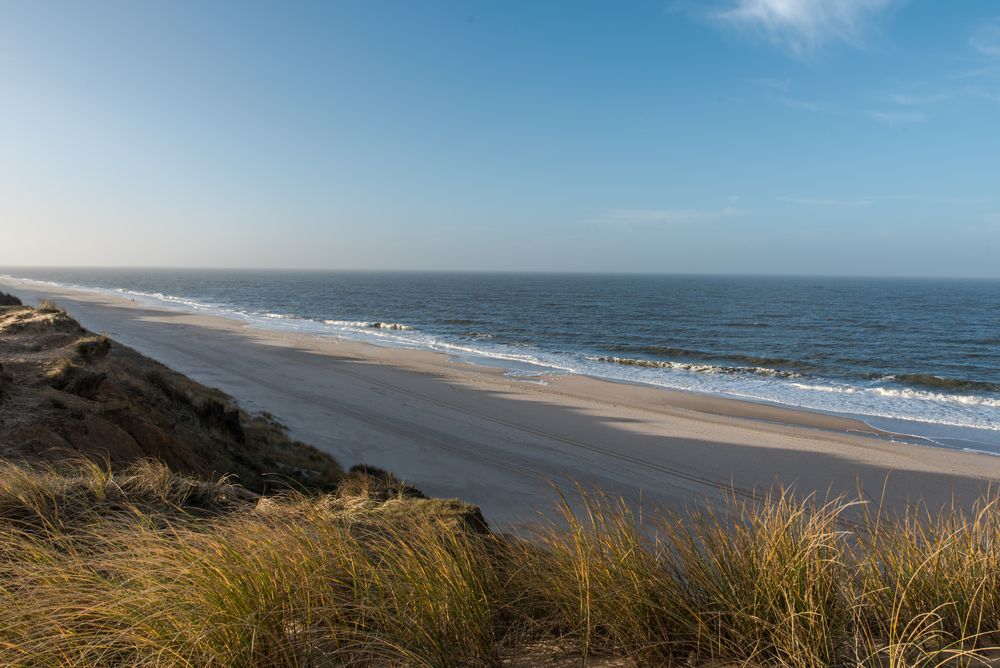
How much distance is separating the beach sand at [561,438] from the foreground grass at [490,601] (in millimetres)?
4237

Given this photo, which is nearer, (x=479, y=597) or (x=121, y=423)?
(x=479, y=597)

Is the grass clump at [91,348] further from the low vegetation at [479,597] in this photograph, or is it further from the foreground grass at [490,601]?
the foreground grass at [490,601]

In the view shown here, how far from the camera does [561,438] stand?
16500 millimetres

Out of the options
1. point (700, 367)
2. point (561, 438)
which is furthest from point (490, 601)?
point (700, 367)

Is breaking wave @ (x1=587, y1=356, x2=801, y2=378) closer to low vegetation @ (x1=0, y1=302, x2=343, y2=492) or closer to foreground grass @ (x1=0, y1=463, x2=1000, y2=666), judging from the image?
low vegetation @ (x1=0, y1=302, x2=343, y2=492)

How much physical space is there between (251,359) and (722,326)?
40.6m

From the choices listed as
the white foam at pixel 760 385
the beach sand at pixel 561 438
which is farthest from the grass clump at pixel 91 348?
the white foam at pixel 760 385

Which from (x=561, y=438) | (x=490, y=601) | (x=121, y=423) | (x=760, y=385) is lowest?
(x=561, y=438)

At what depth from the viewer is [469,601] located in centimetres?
293

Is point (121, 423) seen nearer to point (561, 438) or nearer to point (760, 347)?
point (561, 438)

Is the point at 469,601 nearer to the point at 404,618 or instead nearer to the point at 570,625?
the point at 404,618

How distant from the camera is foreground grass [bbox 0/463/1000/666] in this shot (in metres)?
2.44

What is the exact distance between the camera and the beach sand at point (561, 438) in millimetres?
12586

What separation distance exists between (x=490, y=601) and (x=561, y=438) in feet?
44.7
